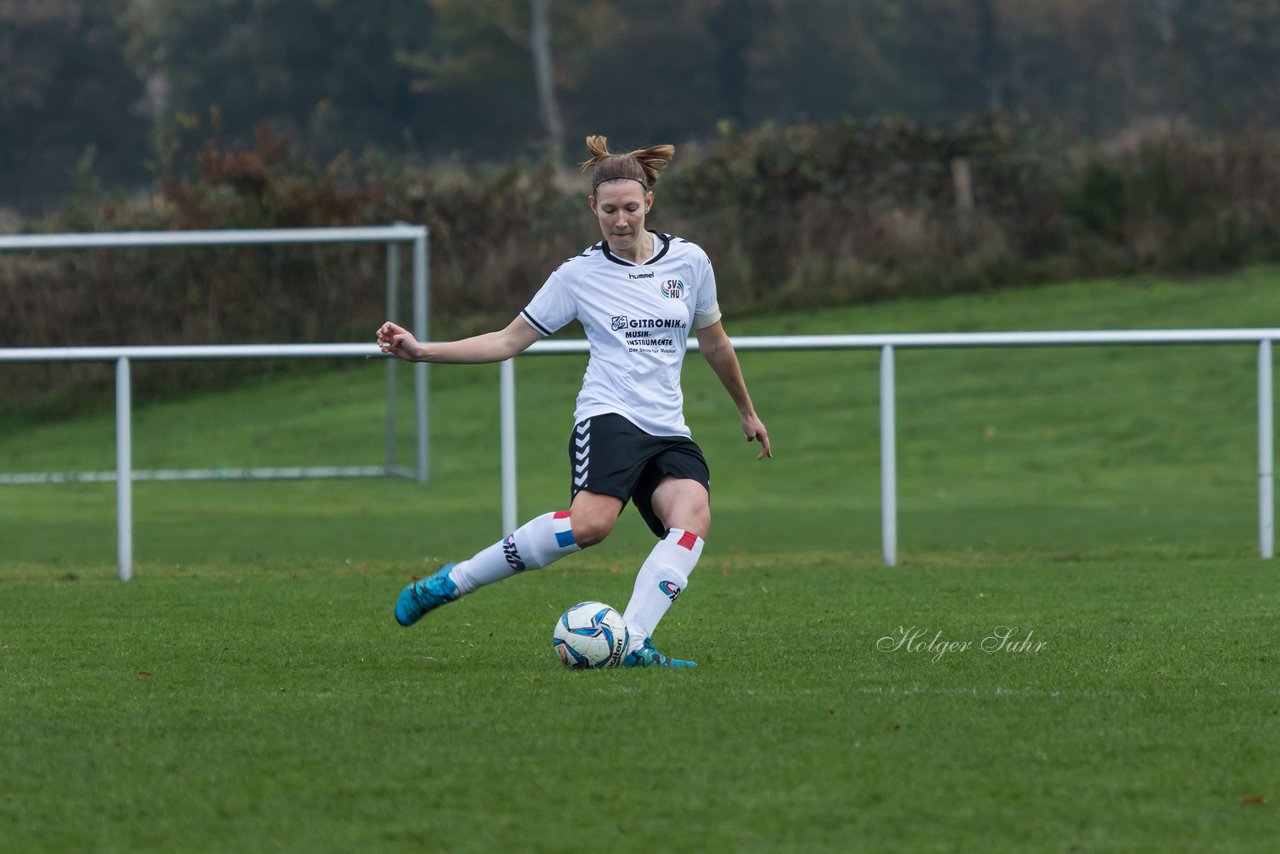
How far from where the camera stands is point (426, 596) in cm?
632

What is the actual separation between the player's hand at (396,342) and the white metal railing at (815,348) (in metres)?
3.42

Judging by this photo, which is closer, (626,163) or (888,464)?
(626,163)

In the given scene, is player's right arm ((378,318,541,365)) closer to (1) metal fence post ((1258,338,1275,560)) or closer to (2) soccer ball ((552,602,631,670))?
(2) soccer ball ((552,602,631,670))

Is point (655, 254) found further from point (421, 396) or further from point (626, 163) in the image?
point (421, 396)

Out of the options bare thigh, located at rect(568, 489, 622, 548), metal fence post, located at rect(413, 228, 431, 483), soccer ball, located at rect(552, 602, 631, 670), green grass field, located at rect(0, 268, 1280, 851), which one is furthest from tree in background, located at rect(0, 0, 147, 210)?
soccer ball, located at rect(552, 602, 631, 670)

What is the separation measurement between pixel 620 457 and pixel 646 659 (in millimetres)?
671

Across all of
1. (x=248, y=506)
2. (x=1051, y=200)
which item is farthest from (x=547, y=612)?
(x=1051, y=200)

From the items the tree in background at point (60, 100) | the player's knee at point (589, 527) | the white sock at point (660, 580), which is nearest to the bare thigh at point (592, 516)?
the player's knee at point (589, 527)

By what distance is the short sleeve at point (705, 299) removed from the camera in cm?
645

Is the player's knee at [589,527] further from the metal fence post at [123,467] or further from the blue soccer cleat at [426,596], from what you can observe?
the metal fence post at [123,467]

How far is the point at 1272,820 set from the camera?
159 inches

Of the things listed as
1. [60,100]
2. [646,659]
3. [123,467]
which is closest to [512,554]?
[646,659]

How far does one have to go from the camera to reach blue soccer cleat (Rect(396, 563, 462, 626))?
6.30m

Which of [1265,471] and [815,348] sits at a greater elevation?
[815,348]
